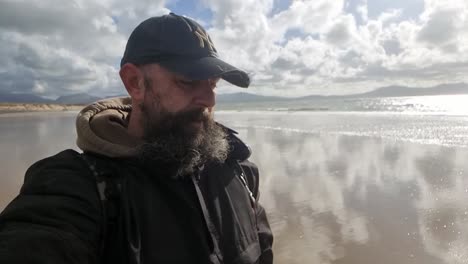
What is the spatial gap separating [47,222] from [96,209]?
0.58ft

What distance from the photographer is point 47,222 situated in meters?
1.31

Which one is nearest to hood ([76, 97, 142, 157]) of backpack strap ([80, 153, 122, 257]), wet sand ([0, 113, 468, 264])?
backpack strap ([80, 153, 122, 257])

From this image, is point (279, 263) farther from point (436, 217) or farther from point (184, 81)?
point (184, 81)

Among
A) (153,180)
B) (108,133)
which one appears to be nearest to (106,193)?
(153,180)

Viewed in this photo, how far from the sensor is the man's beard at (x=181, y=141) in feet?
5.81

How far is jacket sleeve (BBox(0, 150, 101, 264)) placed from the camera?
1.23 metres

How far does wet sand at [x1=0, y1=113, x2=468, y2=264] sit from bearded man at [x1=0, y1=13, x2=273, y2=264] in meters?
3.54

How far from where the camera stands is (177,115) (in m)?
1.95

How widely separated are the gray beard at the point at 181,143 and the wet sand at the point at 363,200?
3.56m

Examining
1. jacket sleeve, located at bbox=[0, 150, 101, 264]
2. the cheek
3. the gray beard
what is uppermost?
the cheek

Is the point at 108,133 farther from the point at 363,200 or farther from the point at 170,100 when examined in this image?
the point at 363,200

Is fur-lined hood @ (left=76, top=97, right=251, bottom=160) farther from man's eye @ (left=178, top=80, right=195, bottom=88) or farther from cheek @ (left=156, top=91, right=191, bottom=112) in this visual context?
man's eye @ (left=178, top=80, right=195, bottom=88)

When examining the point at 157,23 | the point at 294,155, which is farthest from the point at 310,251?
the point at 294,155

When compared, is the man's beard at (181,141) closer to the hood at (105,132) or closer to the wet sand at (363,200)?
the hood at (105,132)
